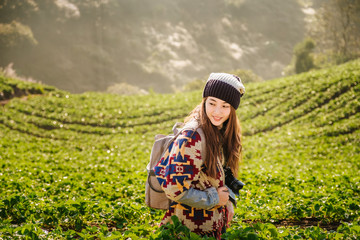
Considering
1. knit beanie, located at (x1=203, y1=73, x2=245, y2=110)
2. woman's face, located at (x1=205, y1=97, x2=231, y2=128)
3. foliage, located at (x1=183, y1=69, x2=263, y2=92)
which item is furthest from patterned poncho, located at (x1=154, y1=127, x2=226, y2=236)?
foliage, located at (x1=183, y1=69, x2=263, y2=92)

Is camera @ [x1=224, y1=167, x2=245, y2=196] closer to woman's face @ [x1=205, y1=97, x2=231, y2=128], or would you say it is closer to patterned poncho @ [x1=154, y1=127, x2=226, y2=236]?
patterned poncho @ [x1=154, y1=127, x2=226, y2=236]

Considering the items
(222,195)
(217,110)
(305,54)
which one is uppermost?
(305,54)

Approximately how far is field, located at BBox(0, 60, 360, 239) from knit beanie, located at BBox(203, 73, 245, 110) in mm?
1166

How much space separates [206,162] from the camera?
288cm

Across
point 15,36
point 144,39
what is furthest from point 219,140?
point 144,39

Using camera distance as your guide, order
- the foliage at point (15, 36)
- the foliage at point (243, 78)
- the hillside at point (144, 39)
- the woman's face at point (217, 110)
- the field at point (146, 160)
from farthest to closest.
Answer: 1. the hillside at point (144, 39)
2. the foliage at point (15, 36)
3. the foliage at point (243, 78)
4. the field at point (146, 160)
5. the woman's face at point (217, 110)

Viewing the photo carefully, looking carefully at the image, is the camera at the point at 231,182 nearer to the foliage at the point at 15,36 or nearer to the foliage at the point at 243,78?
the foliage at the point at 243,78

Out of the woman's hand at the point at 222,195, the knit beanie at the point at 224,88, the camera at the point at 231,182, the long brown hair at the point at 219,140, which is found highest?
A: the knit beanie at the point at 224,88

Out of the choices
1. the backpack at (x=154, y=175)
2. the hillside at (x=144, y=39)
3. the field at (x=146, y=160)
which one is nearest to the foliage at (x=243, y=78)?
the field at (x=146, y=160)

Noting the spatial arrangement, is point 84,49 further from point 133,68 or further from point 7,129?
point 7,129

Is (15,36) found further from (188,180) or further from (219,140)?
(188,180)

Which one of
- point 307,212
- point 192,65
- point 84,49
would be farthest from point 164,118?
point 192,65

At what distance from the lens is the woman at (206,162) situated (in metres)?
2.71

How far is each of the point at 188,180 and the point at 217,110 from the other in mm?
699
